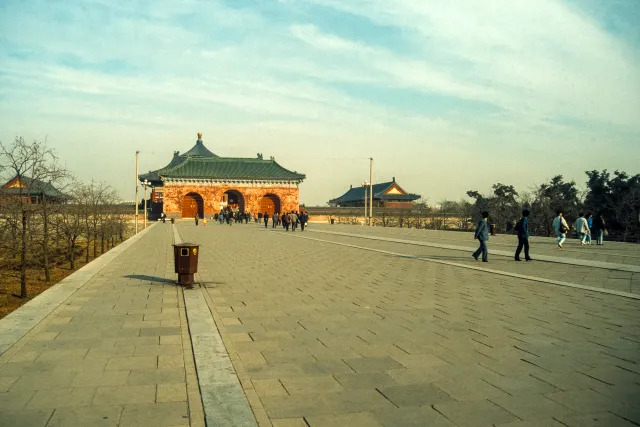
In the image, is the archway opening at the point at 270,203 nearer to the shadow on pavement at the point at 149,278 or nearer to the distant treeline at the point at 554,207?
the distant treeline at the point at 554,207

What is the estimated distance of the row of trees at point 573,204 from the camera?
28288 mm

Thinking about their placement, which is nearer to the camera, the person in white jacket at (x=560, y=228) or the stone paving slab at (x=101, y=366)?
the stone paving slab at (x=101, y=366)

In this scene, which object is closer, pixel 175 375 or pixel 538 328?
pixel 175 375

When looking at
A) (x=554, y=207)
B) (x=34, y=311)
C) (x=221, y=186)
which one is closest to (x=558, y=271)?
(x=34, y=311)

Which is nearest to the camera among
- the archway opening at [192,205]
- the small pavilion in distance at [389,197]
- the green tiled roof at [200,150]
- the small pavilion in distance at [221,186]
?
the small pavilion in distance at [221,186]

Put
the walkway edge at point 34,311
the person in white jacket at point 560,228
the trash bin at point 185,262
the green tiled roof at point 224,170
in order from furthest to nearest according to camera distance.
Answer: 1. the green tiled roof at point 224,170
2. the person in white jacket at point 560,228
3. the trash bin at point 185,262
4. the walkway edge at point 34,311

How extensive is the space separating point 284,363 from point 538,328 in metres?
3.25

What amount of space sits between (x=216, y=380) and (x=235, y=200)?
6166 cm

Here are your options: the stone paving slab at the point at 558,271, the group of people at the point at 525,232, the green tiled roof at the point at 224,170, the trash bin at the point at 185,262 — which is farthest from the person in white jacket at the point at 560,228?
the green tiled roof at the point at 224,170

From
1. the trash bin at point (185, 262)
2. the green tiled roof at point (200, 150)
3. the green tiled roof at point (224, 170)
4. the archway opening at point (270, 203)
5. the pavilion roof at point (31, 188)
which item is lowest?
the trash bin at point (185, 262)

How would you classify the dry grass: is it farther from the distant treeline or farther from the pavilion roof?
the distant treeline

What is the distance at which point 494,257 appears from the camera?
1509 centimetres

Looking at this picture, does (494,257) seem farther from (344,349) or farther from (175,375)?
(175,375)

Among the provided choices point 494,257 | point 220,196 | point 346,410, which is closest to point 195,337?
point 346,410
